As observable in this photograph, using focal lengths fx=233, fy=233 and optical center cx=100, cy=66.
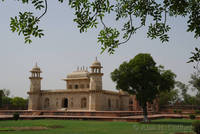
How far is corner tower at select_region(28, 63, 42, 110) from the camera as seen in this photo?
33.5 m

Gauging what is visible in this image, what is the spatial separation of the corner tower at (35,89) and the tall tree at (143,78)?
670 inches

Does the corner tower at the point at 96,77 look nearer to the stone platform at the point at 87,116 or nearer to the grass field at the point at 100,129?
the stone platform at the point at 87,116

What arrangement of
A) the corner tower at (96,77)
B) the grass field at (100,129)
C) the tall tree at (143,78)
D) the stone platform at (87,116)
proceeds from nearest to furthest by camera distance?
the grass field at (100,129) < the tall tree at (143,78) < the stone platform at (87,116) < the corner tower at (96,77)

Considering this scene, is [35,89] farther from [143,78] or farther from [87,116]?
[143,78]

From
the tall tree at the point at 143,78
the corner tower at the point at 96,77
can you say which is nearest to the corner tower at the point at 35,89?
the corner tower at the point at 96,77

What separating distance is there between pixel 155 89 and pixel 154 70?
1.65 metres

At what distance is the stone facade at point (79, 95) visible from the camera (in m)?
29.8

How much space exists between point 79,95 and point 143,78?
14000 mm

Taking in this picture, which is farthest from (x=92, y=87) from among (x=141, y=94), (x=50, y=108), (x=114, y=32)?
(x=114, y=32)

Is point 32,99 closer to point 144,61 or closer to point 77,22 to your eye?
point 144,61

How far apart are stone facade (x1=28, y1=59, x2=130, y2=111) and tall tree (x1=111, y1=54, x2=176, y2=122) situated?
9.28 m

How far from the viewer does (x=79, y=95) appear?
1259 inches

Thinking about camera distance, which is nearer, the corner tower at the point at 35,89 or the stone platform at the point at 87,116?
the stone platform at the point at 87,116

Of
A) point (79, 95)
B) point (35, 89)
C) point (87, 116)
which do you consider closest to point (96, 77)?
point (79, 95)
